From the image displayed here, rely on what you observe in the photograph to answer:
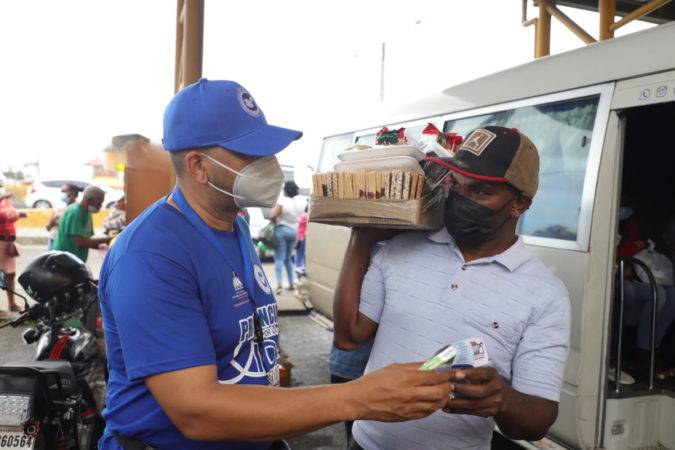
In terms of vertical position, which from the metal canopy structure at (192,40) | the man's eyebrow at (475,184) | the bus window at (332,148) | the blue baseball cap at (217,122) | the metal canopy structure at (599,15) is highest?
the metal canopy structure at (599,15)

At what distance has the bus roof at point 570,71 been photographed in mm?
2721

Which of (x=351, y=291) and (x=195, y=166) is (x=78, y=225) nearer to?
(x=351, y=291)

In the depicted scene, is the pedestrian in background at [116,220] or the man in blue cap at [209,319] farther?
the pedestrian in background at [116,220]

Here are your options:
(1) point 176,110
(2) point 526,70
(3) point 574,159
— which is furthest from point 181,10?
(1) point 176,110

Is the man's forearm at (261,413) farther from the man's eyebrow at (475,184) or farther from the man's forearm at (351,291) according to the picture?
the man's eyebrow at (475,184)

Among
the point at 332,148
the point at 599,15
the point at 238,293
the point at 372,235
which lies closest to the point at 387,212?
the point at 372,235

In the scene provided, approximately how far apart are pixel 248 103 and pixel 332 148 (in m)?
5.04

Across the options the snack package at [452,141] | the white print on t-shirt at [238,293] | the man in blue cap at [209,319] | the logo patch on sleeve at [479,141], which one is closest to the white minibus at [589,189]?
the snack package at [452,141]

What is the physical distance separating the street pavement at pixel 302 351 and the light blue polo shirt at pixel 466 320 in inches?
97.8

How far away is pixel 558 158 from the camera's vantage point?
11.1ft

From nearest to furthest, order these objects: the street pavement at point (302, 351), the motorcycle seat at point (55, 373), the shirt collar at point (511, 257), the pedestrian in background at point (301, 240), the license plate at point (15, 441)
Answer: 1. the shirt collar at point (511, 257)
2. the license plate at point (15, 441)
3. the motorcycle seat at point (55, 373)
4. the street pavement at point (302, 351)
5. the pedestrian in background at point (301, 240)

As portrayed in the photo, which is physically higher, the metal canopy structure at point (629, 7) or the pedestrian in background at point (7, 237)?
the metal canopy structure at point (629, 7)

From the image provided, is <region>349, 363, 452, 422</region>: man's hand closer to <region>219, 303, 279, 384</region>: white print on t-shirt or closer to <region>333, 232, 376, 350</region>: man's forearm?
<region>219, 303, 279, 384</region>: white print on t-shirt

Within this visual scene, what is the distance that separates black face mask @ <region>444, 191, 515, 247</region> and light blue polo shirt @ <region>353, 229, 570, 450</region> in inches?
2.7
